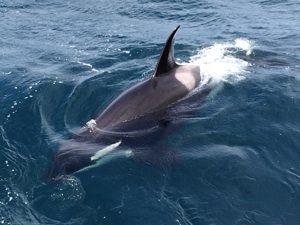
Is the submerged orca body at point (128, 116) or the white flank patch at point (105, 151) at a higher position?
the submerged orca body at point (128, 116)

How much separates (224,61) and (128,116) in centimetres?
593

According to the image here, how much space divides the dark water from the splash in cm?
7

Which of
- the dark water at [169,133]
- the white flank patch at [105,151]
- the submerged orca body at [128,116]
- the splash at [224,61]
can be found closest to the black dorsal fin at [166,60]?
the submerged orca body at [128,116]

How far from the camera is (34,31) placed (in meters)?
21.8

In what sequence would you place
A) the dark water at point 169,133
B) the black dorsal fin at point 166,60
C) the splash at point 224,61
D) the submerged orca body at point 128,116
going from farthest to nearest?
the splash at point 224,61 → the black dorsal fin at point 166,60 → the submerged orca body at point 128,116 → the dark water at point 169,133

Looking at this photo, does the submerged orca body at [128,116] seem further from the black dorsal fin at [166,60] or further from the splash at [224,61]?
the splash at [224,61]

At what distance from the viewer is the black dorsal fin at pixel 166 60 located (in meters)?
12.2

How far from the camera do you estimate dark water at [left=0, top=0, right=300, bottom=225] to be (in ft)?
31.1

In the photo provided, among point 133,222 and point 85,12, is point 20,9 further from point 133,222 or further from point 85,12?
point 133,222

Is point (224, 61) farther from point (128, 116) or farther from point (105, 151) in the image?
point (105, 151)

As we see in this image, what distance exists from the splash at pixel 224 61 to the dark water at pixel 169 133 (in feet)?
0.23

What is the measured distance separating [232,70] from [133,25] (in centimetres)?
823

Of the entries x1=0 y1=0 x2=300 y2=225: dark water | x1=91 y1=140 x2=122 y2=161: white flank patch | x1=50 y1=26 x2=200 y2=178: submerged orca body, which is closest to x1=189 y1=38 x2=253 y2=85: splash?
x1=0 y1=0 x2=300 y2=225: dark water

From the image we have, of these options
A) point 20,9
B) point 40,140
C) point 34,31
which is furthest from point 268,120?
point 20,9
